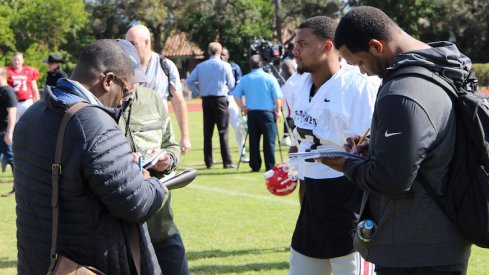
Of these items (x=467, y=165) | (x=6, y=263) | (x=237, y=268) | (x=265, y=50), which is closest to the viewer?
(x=467, y=165)

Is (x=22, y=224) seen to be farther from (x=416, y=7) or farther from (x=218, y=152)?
(x=416, y=7)

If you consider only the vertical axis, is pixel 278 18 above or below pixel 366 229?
below

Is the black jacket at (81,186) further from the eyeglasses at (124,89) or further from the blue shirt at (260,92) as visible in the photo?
the blue shirt at (260,92)

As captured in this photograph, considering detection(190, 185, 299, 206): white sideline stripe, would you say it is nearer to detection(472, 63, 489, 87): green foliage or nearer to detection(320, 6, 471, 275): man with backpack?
detection(320, 6, 471, 275): man with backpack

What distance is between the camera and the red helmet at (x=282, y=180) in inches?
236

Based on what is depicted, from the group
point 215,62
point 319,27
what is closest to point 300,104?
point 319,27

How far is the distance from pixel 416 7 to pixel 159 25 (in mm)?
20509

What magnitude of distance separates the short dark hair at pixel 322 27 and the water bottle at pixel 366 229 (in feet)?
6.14

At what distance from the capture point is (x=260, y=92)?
14.9 m

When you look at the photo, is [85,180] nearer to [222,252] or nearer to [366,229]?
[366,229]

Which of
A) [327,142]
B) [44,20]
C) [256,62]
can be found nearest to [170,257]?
[327,142]

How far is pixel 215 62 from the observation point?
15.7 m

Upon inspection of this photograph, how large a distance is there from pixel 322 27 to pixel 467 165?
203 centimetres

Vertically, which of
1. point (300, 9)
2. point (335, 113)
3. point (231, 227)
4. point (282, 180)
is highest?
point (335, 113)
